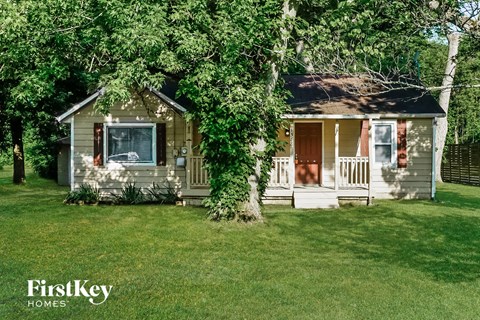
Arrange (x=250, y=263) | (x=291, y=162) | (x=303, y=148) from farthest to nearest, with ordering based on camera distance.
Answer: (x=303, y=148) < (x=291, y=162) < (x=250, y=263)

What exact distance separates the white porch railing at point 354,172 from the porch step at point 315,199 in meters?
0.81

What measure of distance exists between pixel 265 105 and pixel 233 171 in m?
1.74

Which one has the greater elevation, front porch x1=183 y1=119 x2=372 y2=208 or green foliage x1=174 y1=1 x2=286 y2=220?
green foliage x1=174 y1=1 x2=286 y2=220

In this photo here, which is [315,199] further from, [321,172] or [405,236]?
[405,236]

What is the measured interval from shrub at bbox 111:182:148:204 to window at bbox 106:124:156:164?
0.90m

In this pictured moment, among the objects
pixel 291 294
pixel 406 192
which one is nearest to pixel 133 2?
A: pixel 291 294

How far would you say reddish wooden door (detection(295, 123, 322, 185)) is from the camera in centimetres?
1423

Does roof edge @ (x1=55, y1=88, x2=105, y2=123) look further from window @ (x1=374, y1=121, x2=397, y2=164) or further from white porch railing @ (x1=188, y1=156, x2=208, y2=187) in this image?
window @ (x1=374, y1=121, x2=397, y2=164)

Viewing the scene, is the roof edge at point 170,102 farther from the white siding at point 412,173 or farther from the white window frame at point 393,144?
the white window frame at point 393,144

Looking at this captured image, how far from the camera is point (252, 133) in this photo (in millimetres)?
9781

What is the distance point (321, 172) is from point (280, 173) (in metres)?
2.05

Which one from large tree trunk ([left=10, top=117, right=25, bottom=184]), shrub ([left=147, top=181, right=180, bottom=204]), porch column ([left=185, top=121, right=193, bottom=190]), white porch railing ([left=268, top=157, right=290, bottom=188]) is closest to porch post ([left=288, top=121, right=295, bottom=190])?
white porch railing ([left=268, top=157, right=290, bottom=188])

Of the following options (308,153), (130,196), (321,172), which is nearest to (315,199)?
(321,172)

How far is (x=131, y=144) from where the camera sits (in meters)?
13.2
